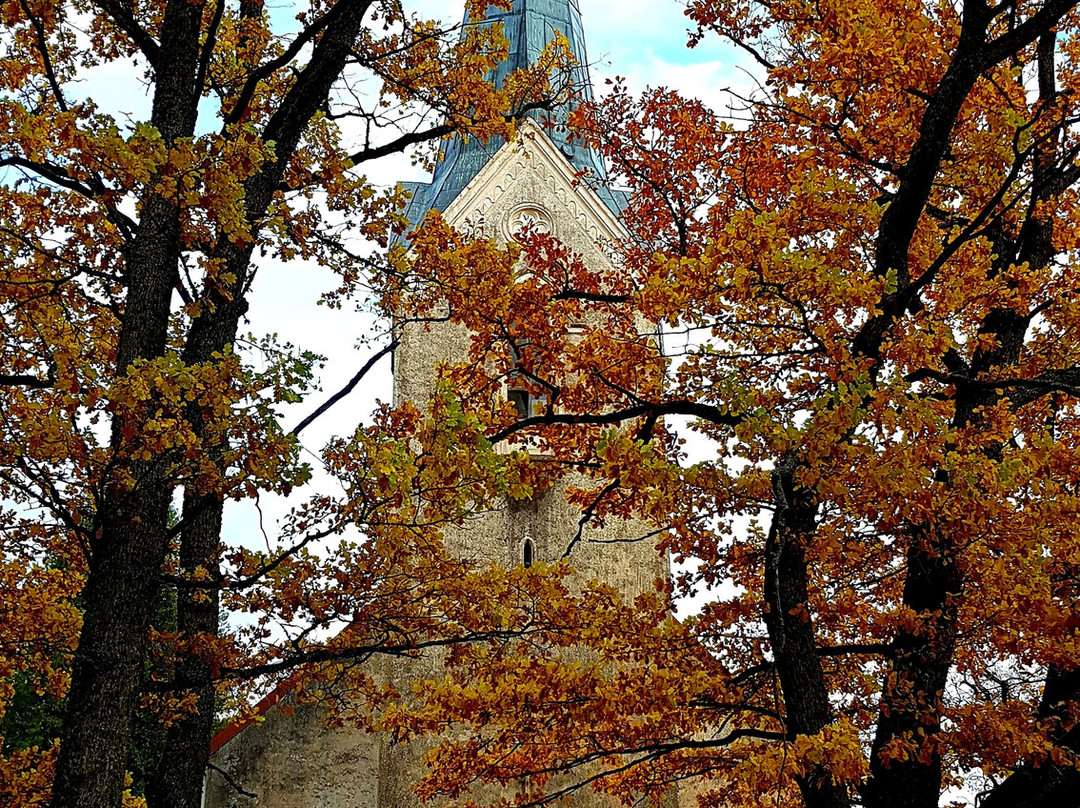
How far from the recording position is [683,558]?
7.79 meters

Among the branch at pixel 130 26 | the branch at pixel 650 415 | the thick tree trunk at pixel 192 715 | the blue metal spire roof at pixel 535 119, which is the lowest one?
the thick tree trunk at pixel 192 715

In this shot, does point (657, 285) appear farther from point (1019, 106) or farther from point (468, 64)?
point (1019, 106)

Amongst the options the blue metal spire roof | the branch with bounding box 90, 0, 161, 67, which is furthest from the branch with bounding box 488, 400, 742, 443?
the blue metal spire roof

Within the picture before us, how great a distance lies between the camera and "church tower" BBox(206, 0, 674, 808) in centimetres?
1259

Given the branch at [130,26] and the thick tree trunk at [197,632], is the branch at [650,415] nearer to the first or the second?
the thick tree trunk at [197,632]

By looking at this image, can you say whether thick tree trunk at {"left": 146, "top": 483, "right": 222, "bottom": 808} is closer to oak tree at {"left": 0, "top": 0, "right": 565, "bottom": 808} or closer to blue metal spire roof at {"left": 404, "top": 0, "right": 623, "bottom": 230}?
oak tree at {"left": 0, "top": 0, "right": 565, "bottom": 808}

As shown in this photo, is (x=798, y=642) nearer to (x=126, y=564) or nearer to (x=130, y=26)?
(x=126, y=564)

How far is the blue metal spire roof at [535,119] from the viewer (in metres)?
17.3

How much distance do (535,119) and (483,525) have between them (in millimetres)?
7260

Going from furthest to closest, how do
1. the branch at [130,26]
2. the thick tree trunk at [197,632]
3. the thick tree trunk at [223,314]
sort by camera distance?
the thick tree trunk at [197,632] → the thick tree trunk at [223,314] → the branch at [130,26]

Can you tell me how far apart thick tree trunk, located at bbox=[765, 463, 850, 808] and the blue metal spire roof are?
10369mm

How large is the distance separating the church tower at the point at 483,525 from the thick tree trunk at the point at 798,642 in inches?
164

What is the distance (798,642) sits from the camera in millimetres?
6469

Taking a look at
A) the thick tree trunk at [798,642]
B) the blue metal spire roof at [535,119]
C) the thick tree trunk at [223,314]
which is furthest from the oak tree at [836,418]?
the blue metal spire roof at [535,119]
